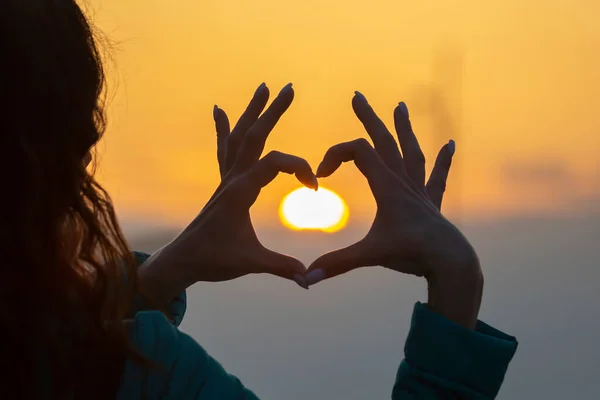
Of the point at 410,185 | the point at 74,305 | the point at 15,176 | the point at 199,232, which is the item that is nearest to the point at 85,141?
the point at 15,176

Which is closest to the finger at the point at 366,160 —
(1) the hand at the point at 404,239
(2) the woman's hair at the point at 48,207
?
(1) the hand at the point at 404,239

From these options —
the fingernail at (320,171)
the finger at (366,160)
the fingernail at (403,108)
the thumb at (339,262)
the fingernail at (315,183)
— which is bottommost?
the thumb at (339,262)

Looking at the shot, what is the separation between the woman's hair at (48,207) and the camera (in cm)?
101

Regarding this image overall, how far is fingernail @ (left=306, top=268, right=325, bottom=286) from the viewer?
1.33 meters

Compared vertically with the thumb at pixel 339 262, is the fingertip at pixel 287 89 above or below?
above

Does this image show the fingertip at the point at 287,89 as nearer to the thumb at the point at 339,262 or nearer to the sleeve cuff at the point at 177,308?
→ the thumb at the point at 339,262

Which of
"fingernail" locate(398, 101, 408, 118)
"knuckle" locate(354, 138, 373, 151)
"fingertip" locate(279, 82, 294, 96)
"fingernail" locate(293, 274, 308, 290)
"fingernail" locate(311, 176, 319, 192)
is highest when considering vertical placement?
"fingernail" locate(398, 101, 408, 118)

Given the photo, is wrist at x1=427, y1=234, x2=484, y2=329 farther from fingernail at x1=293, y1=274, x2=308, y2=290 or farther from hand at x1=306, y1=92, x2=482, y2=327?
fingernail at x1=293, y1=274, x2=308, y2=290

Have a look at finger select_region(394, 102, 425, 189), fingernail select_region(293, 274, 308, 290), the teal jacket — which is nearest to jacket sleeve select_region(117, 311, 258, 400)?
A: the teal jacket


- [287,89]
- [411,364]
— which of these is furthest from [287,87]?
[411,364]

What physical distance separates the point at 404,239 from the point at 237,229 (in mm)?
320

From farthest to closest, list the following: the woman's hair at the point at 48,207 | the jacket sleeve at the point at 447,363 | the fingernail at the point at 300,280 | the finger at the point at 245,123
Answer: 1. the finger at the point at 245,123
2. the fingernail at the point at 300,280
3. the jacket sleeve at the point at 447,363
4. the woman's hair at the point at 48,207

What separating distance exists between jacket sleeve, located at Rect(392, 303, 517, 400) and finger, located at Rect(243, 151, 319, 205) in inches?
12.4

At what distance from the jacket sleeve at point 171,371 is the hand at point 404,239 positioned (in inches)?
12.1
